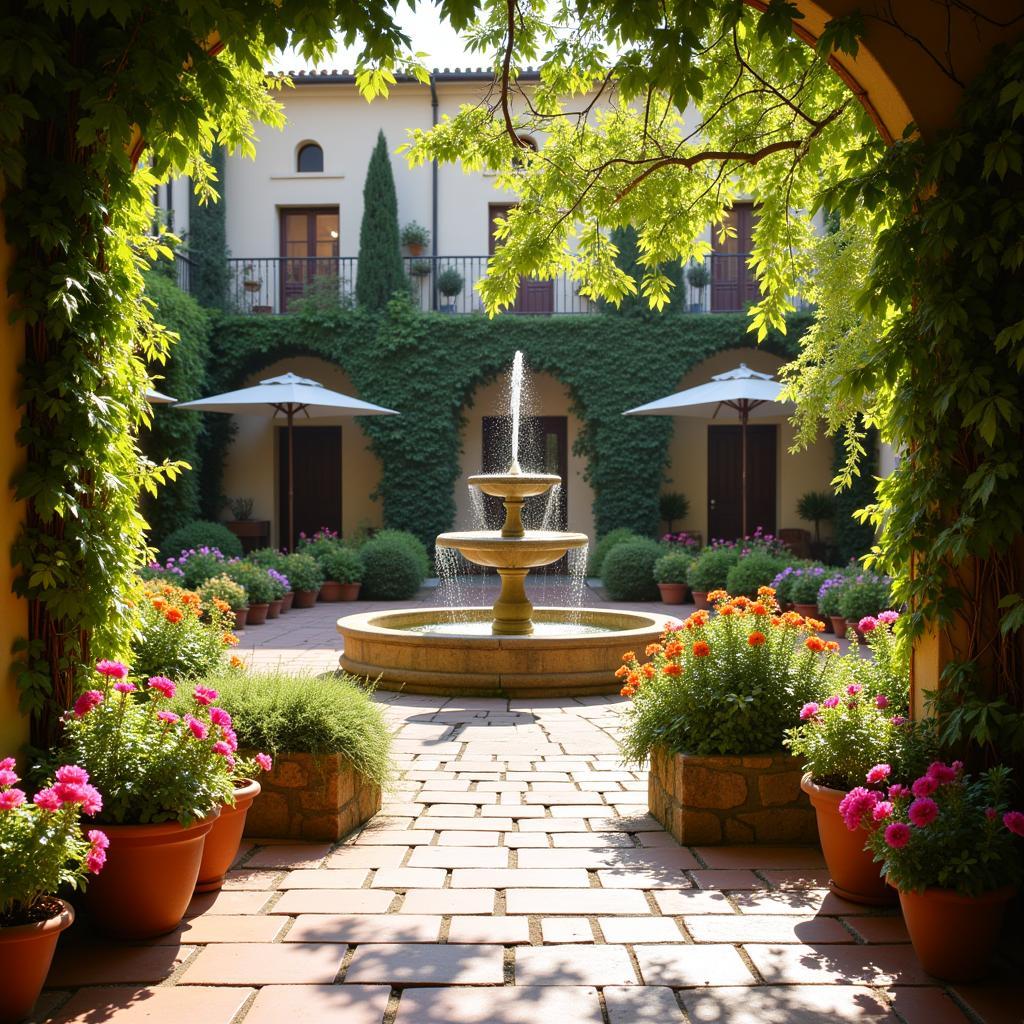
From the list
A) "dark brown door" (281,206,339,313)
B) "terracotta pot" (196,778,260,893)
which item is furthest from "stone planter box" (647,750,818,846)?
"dark brown door" (281,206,339,313)

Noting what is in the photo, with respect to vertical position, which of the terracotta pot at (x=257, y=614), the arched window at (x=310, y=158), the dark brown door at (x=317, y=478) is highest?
the arched window at (x=310, y=158)

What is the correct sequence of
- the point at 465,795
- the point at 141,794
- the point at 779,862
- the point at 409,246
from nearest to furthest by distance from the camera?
the point at 141,794
the point at 779,862
the point at 465,795
the point at 409,246

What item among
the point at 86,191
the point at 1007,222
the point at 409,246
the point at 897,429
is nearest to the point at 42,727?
the point at 86,191

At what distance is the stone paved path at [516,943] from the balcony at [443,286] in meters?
13.0

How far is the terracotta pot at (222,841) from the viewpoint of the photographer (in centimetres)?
334

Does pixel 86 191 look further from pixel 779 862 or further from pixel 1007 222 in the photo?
pixel 779 862

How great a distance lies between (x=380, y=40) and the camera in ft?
10.2

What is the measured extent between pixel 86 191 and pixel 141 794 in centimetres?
184

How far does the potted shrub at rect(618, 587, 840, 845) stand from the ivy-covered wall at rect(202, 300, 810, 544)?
11.3 m

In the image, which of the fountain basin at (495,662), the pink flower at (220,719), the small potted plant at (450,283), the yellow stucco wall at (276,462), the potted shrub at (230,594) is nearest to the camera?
the pink flower at (220,719)

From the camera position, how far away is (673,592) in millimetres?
12094

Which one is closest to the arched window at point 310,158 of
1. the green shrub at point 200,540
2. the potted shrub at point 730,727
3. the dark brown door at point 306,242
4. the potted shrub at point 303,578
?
the dark brown door at point 306,242

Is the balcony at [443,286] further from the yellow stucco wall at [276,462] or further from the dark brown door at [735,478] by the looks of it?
the dark brown door at [735,478]

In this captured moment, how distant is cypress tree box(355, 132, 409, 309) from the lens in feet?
51.3
